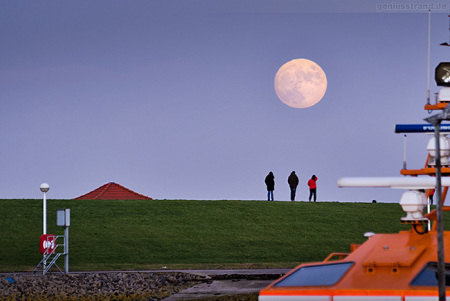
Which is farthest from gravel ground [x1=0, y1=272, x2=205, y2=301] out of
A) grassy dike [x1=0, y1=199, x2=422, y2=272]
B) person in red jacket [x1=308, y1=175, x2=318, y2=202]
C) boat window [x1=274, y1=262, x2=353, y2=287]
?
person in red jacket [x1=308, y1=175, x2=318, y2=202]

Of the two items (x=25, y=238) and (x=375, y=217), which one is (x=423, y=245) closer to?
(x=25, y=238)

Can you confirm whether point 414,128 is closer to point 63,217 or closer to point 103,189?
point 63,217

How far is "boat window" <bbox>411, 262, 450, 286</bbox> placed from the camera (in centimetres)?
811

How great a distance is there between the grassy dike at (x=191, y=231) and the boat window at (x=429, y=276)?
2267cm

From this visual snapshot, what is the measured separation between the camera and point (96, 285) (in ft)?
80.5

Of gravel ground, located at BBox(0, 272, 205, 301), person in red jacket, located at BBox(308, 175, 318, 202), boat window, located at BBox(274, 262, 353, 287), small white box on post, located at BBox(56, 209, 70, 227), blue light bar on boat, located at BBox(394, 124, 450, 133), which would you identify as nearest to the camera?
boat window, located at BBox(274, 262, 353, 287)

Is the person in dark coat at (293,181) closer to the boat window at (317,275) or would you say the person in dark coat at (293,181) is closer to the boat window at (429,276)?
the boat window at (317,275)

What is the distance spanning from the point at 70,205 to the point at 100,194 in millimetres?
15964

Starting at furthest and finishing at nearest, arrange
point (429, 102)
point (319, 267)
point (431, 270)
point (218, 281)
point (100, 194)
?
point (100, 194)
point (218, 281)
point (429, 102)
point (319, 267)
point (431, 270)

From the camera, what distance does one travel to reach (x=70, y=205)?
43.9m

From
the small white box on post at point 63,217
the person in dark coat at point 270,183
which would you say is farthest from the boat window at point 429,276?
the person in dark coat at point 270,183

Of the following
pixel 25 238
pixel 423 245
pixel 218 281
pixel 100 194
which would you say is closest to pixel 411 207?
pixel 423 245

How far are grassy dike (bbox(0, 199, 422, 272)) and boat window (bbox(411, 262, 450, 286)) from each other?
22.7 metres

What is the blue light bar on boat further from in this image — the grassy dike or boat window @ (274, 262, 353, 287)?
the grassy dike
